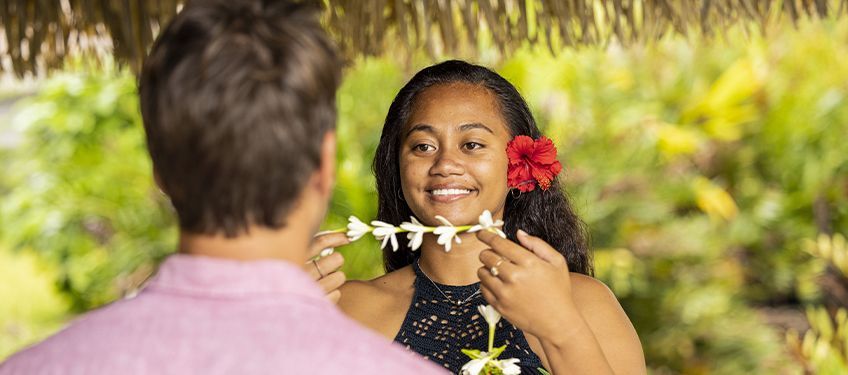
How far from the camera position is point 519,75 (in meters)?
5.86

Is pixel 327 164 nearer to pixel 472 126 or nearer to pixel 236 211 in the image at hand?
pixel 236 211

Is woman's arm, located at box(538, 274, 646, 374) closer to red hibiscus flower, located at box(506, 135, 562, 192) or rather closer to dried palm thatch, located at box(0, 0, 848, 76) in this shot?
red hibiscus flower, located at box(506, 135, 562, 192)

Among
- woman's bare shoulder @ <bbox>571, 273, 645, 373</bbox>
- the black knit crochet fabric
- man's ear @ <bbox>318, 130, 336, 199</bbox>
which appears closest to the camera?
man's ear @ <bbox>318, 130, 336, 199</bbox>

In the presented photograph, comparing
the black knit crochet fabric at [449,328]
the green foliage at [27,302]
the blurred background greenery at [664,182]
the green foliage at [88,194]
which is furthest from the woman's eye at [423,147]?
the green foliage at [27,302]

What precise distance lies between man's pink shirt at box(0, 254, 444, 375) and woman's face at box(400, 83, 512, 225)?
102 centimetres

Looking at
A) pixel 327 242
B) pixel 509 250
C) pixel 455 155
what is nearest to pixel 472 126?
pixel 455 155

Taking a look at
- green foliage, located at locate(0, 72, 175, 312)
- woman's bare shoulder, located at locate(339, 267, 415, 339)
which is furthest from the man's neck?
green foliage, located at locate(0, 72, 175, 312)

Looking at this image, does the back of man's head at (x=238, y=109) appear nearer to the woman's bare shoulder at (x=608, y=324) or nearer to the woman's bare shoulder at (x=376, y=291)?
the woman's bare shoulder at (x=608, y=324)

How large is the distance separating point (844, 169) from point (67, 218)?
4959 mm

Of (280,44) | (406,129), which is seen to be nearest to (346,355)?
(280,44)

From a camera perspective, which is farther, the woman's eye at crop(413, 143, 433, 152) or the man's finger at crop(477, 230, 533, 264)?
the woman's eye at crop(413, 143, 433, 152)

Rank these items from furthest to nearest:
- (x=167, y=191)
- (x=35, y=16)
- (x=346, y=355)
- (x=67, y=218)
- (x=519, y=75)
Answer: (x=67, y=218) < (x=519, y=75) < (x=35, y=16) < (x=167, y=191) < (x=346, y=355)

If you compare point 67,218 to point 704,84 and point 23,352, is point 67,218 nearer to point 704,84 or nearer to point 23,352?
point 704,84

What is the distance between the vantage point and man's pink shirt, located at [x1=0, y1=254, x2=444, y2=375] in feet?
3.22
